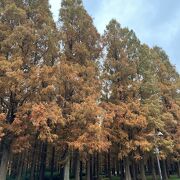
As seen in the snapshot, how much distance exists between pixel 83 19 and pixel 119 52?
5.03 meters

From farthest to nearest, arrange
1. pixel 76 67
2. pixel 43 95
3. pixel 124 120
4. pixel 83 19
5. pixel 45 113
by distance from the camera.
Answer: pixel 83 19, pixel 124 120, pixel 76 67, pixel 43 95, pixel 45 113

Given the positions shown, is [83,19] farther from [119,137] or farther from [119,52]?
[119,137]

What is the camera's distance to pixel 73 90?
1748 centimetres

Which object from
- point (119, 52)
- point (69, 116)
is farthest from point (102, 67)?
point (69, 116)

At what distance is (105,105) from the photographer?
2028cm

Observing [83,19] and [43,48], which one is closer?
[43,48]

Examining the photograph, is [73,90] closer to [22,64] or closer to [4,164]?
[22,64]

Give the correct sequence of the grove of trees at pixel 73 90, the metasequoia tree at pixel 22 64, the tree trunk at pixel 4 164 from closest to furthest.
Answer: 1. the tree trunk at pixel 4 164
2. the metasequoia tree at pixel 22 64
3. the grove of trees at pixel 73 90

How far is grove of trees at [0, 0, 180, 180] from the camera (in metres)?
14.7

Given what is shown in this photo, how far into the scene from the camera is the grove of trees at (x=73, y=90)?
14.7m

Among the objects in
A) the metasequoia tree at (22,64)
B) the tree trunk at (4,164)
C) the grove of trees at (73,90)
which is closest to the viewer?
the tree trunk at (4,164)

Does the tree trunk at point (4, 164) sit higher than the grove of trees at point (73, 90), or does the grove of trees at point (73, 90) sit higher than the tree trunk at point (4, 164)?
Result: the grove of trees at point (73, 90)

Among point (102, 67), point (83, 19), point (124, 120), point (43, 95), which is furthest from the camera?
point (102, 67)

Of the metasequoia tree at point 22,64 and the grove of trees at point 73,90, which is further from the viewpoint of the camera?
the grove of trees at point 73,90
